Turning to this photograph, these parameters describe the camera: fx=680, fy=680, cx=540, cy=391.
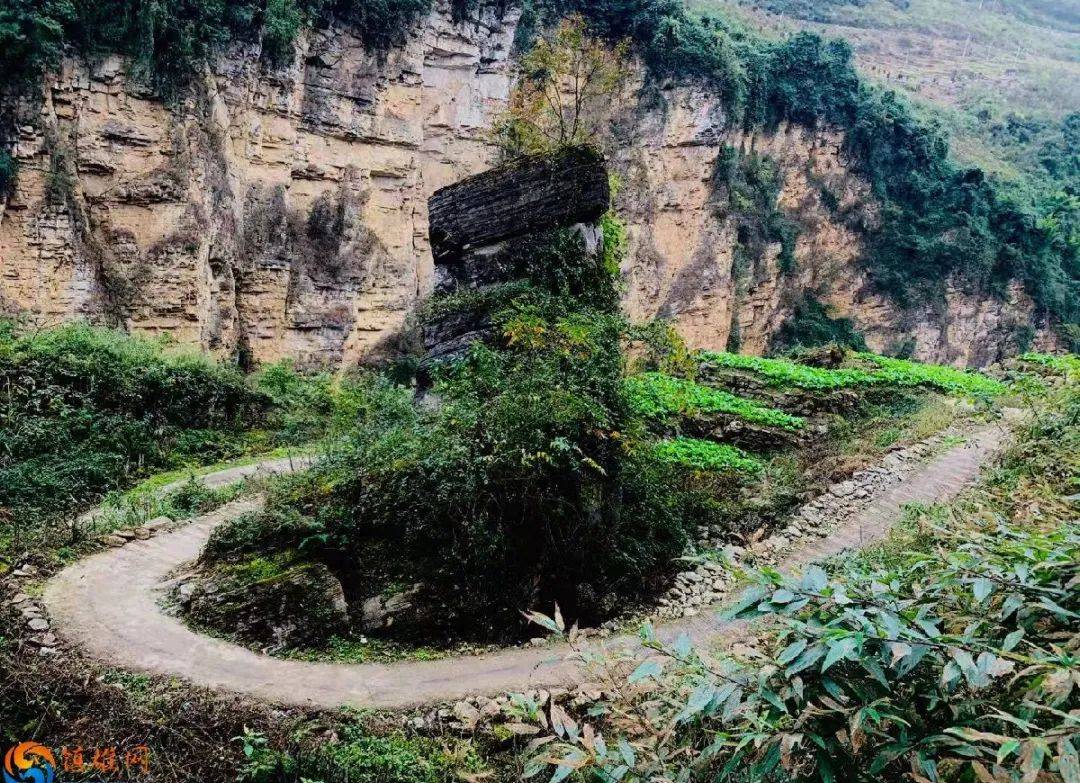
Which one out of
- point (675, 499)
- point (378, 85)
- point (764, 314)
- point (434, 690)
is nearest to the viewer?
point (434, 690)

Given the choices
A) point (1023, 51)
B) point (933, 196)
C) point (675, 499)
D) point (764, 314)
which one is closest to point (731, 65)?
point (764, 314)

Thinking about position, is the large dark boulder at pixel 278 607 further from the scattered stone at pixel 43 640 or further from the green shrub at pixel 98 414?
the green shrub at pixel 98 414

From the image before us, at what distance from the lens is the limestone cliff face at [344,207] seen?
1833 centimetres

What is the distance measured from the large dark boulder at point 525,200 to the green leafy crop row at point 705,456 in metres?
3.69

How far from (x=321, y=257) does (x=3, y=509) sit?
17154mm

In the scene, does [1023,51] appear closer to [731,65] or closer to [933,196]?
[933,196]

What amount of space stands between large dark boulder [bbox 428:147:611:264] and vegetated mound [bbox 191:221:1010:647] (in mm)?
2053

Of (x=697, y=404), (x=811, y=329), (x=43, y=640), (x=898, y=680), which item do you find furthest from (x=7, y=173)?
(x=811, y=329)

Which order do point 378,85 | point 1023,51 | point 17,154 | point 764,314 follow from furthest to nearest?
point 1023,51
point 764,314
point 378,85
point 17,154

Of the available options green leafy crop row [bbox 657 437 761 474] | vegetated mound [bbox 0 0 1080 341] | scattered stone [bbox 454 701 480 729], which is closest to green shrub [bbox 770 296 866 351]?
vegetated mound [bbox 0 0 1080 341]

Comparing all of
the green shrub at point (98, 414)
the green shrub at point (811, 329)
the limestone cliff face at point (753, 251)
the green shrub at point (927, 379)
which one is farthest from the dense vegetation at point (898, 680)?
the green shrub at point (811, 329)

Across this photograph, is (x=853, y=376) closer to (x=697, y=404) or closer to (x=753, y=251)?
(x=697, y=404)

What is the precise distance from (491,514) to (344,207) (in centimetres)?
2108

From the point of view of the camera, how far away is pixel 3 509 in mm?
8836
